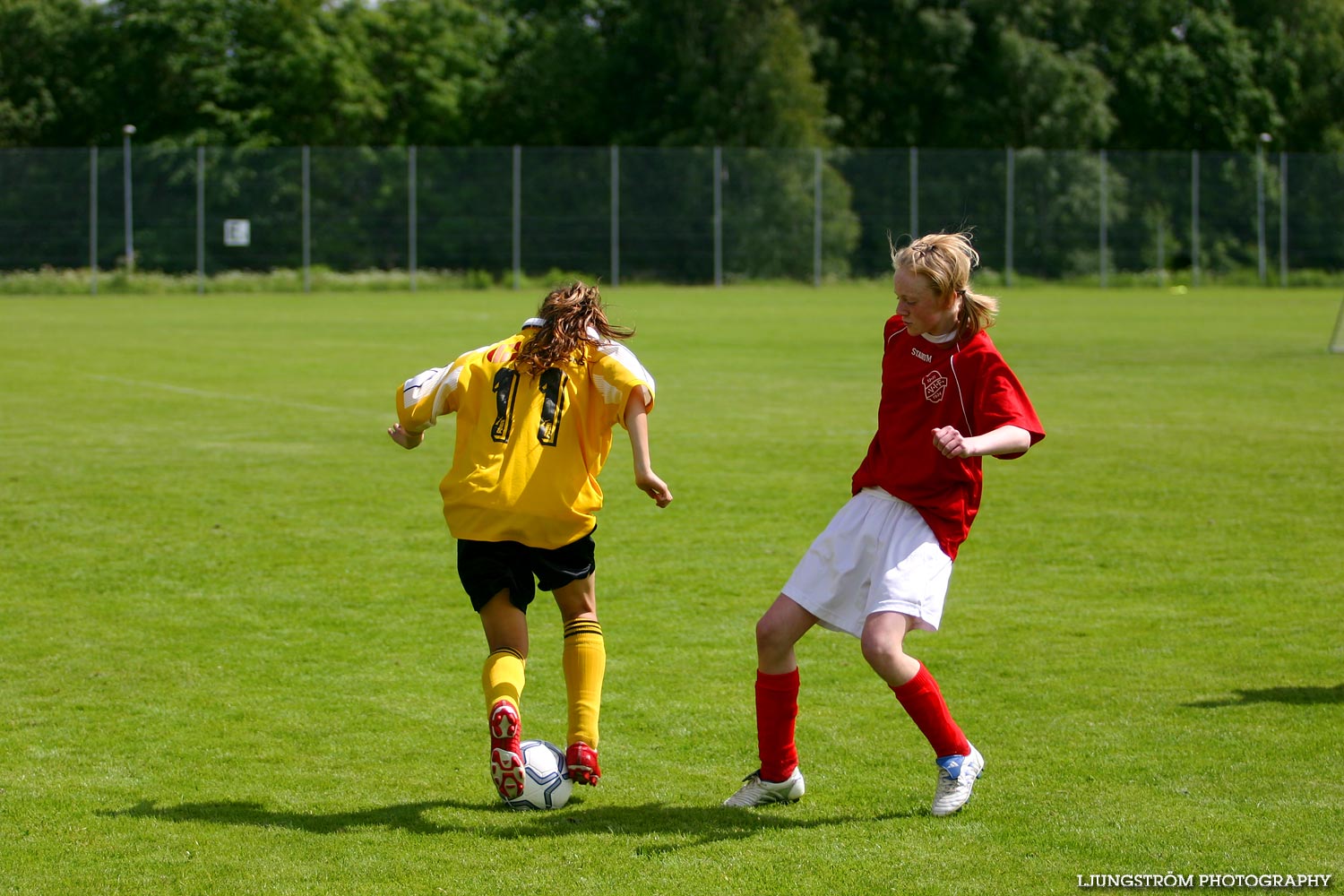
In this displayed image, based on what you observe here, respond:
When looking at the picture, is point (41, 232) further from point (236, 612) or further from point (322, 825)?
point (322, 825)

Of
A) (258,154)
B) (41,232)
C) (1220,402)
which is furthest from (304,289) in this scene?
(1220,402)

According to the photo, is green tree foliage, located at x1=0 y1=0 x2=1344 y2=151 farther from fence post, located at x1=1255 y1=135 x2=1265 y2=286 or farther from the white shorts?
the white shorts

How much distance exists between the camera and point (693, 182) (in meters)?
43.1

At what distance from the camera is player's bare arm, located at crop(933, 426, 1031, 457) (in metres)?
4.15

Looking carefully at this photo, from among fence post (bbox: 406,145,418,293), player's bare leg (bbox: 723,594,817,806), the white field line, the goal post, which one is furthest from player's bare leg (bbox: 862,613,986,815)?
fence post (bbox: 406,145,418,293)

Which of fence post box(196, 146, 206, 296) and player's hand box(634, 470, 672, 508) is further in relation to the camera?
fence post box(196, 146, 206, 296)

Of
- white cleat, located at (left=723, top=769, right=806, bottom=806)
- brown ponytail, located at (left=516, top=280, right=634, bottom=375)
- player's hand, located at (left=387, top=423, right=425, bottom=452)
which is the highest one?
brown ponytail, located at (left=516, top=280, right=634, bottom=375)

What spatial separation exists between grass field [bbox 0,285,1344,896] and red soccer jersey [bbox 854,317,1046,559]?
92cm

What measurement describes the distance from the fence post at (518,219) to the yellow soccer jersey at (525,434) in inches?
1464

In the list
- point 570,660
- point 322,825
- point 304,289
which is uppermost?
point 304,289

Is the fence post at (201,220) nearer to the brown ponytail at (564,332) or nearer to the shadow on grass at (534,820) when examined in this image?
the brown ponytail at (564,332)

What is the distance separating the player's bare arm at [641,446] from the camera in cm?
472

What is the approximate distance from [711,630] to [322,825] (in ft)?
8.96

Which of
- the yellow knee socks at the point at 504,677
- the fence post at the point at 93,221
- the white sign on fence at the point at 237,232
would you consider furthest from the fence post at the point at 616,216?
the yellow knee socks at the point at 504,677
